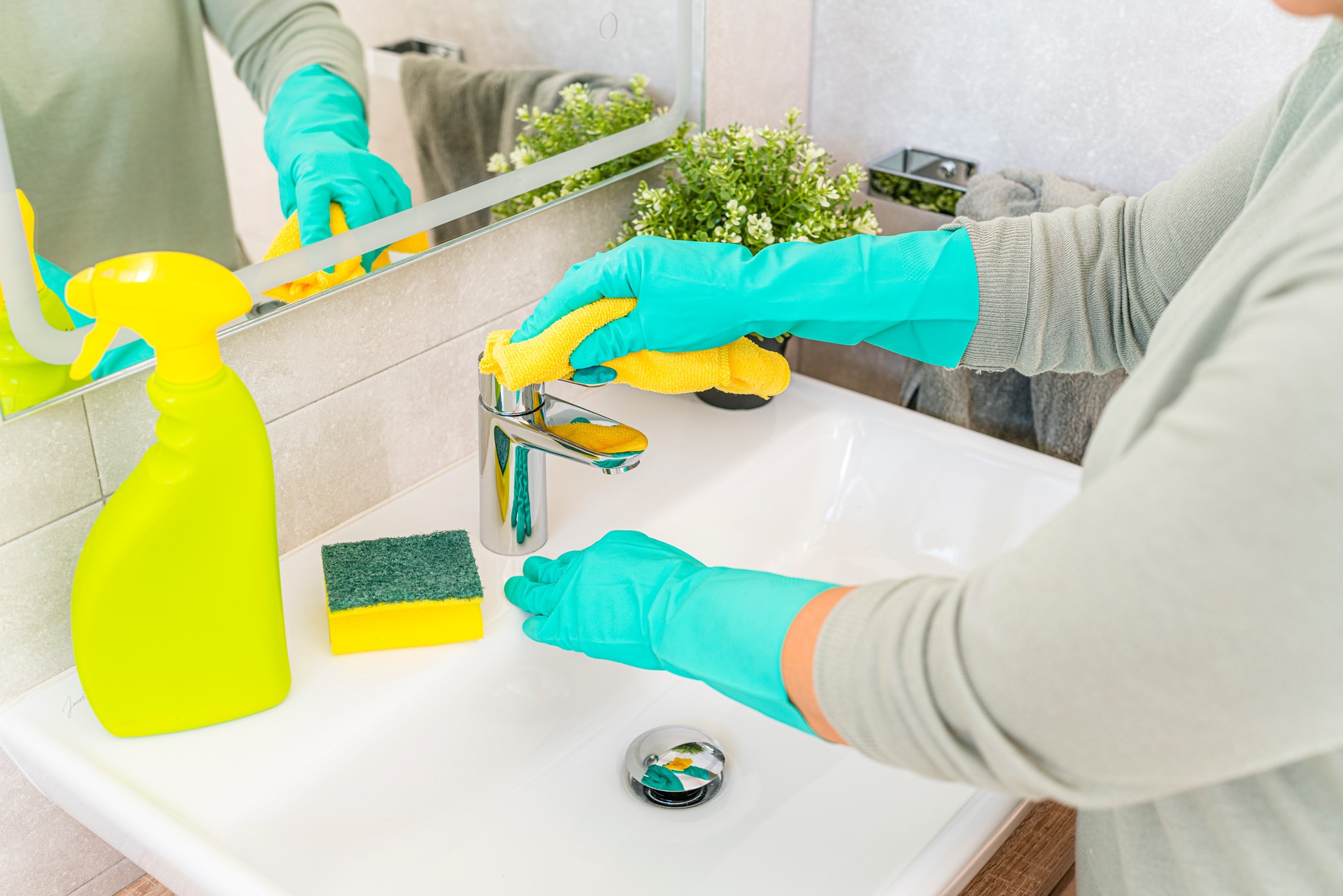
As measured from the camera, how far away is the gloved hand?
29.9 inches

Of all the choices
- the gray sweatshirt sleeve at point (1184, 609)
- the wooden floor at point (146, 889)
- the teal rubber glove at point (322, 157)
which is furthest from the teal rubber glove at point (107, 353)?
the gray sweatshirt sleeve at point (1184, 609)

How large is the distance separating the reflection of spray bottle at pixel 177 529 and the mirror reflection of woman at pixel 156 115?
0.06 metres

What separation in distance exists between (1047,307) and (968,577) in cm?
36

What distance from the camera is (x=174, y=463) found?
2.06ft

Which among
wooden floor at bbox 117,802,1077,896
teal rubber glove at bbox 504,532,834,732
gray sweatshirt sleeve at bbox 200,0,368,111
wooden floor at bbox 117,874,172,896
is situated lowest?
wooden floor at bbox 117,874,172,896

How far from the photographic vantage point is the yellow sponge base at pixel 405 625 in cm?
77

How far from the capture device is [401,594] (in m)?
0.77

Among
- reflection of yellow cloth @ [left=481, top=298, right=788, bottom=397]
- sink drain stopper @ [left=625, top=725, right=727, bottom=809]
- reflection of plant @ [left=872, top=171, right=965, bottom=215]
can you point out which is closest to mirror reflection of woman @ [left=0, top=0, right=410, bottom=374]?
reflection of yellow cloth @ [left=481, top=298, right=788, bottom=397]

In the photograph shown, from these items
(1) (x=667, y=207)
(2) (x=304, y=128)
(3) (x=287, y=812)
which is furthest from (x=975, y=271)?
(3) (x=287, y=812)

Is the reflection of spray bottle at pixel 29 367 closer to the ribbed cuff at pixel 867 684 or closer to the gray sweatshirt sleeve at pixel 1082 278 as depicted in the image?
the ribbed cuff at pixel 867 684

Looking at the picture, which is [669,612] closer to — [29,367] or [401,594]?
[401,594]

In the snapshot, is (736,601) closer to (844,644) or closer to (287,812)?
(844,644)

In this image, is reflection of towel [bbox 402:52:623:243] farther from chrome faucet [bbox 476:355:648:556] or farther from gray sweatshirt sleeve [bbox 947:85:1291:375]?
gray sweatshirt sleeve [bbox 947:85:1291:375]

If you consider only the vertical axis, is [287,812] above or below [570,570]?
below
